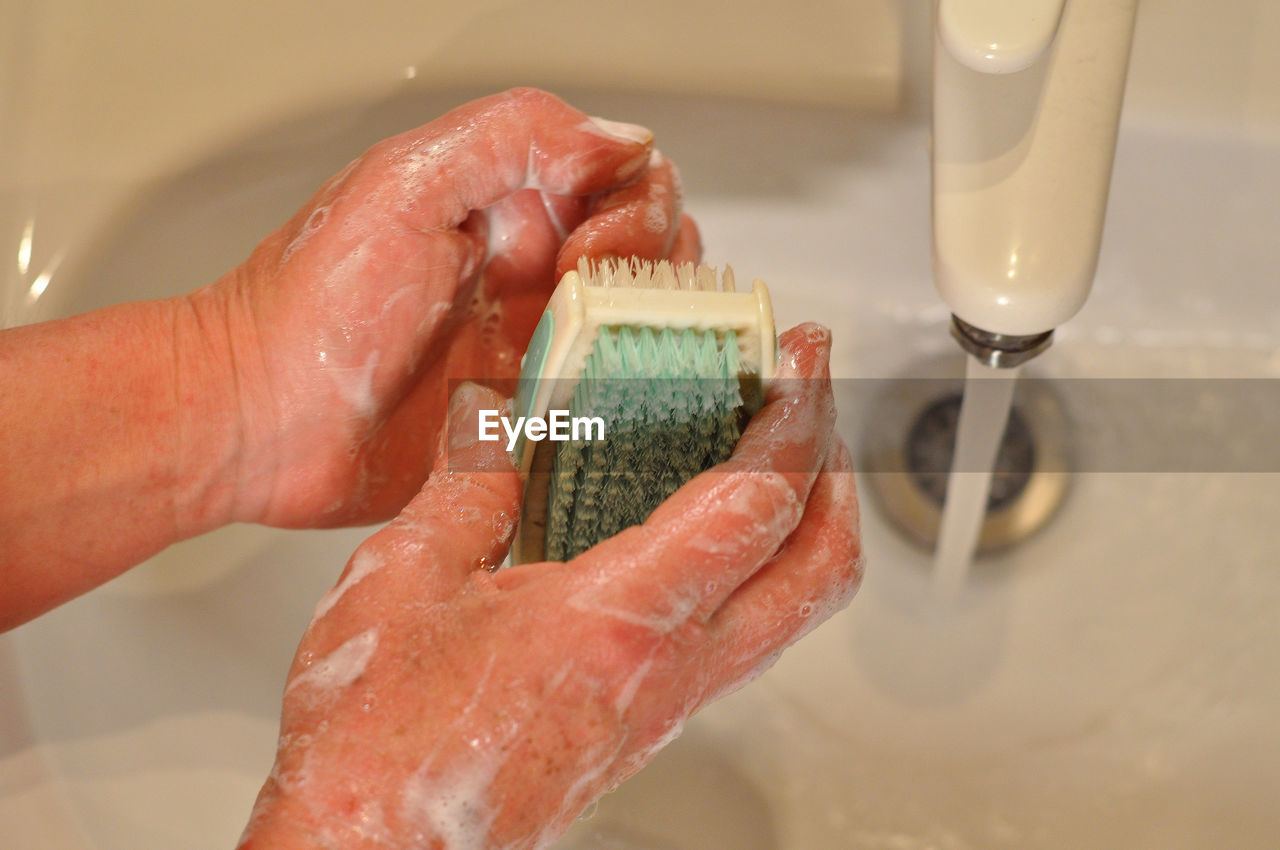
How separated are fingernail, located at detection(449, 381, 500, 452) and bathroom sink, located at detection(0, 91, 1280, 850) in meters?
0.21

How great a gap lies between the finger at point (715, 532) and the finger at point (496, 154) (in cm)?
15

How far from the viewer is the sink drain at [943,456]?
67 centimetres

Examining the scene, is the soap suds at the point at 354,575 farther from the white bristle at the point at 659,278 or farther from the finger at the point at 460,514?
the white bristle at the point at 659,278

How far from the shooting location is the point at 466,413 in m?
0.47

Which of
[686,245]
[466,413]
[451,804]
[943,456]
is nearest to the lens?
[451,804]

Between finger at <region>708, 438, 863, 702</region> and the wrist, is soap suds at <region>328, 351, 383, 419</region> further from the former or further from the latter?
finger at <region>708, 438, 863, 702</region>

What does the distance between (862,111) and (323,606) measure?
1.36 feet

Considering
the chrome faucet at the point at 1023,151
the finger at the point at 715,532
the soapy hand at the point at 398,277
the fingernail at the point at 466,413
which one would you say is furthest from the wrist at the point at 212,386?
the chrome faucet at the point at 1023,151

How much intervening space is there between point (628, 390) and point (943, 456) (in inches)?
13.9

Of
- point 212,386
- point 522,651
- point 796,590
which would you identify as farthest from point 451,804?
point 212,386

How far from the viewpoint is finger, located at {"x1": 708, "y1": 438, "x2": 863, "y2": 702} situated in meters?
0.41

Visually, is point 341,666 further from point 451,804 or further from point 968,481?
point 968,481

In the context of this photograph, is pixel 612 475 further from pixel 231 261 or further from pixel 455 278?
pixel 231 261

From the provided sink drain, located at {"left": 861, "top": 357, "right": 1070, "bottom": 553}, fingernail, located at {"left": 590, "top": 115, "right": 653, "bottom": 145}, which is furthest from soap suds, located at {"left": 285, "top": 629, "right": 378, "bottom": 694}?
sink drain, located at {"left": 861, "top": 357, "right": 1070, "bottom": 553}
